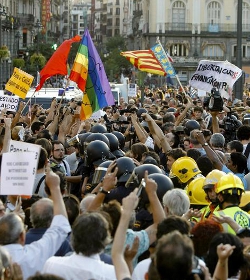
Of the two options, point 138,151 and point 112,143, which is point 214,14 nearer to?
point 112,143

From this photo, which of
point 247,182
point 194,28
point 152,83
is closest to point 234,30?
point 194,28

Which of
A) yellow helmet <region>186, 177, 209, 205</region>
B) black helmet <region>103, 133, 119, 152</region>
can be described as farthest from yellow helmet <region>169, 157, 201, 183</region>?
black helmet <region>103, 133, 119, 152</region>

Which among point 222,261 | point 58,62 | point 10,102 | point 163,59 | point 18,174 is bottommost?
point 10,102

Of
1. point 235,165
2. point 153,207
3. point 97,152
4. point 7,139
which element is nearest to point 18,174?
point 153,207

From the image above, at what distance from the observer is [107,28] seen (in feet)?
571

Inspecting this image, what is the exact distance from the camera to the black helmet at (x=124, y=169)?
9.40 metres

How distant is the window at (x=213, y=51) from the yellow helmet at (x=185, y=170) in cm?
8858

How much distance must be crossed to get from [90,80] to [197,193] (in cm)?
704

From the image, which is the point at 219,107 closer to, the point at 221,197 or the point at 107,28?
the point at 221,197

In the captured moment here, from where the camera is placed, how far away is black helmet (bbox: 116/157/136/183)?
9400mm

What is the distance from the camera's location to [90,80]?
16000 mm

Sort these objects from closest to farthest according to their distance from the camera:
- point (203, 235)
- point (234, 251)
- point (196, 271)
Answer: point (196, 271)
point (234, 251)
point (203, 235)

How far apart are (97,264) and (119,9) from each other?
169079 millimetres

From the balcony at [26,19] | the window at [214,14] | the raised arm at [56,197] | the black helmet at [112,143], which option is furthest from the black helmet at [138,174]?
the window at [214,14]
